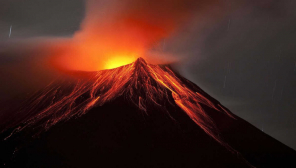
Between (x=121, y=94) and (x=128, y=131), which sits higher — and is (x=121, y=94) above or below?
above

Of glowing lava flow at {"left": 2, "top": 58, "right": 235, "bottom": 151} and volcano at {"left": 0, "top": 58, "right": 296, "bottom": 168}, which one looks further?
glowing lava flow at {"left": 2, "top": 58, "right": 235, "bottom": 151}

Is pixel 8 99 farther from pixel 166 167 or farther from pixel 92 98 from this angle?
pixel 166 167

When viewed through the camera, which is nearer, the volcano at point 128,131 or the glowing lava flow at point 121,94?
the volcano at point 128,131

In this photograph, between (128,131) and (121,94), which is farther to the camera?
(121,94)
